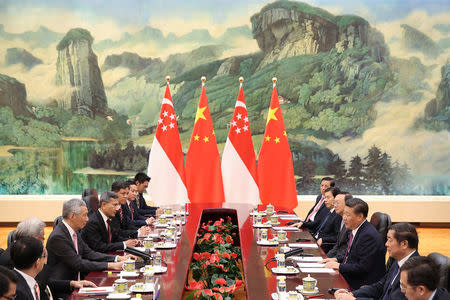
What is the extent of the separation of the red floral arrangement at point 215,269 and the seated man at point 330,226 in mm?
1038

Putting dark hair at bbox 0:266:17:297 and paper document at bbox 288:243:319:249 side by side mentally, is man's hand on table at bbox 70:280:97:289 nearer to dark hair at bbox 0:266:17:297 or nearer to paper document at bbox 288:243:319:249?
dark hair at bbox 0:266:17:297

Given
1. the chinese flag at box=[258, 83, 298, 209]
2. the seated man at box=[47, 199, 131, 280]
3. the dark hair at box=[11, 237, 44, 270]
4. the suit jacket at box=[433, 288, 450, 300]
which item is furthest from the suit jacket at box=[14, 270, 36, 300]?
the chinese flag at box=[258, 83, 298, 209]

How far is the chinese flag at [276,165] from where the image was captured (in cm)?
888

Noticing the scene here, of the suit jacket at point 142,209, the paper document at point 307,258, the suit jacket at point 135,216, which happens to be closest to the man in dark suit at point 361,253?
the paper document at point 307,258

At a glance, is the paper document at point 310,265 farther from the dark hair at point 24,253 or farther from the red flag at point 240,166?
the red flag at point 240,166

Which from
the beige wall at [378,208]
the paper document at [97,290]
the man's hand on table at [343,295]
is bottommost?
the beige wall at [378,208]

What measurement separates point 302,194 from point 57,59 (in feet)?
18.0

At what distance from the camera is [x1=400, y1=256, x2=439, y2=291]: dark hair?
2697mm

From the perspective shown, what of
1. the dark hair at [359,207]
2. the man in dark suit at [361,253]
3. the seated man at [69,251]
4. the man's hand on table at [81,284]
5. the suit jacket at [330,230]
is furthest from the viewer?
the suit jacket at [330,230]

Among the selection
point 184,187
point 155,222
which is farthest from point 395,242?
point 184,187

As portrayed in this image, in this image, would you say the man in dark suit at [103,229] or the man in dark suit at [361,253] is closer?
the man in dark suit at [361,253]

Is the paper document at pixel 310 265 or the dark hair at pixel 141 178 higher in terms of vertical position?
the dark hair at pixel 141 178

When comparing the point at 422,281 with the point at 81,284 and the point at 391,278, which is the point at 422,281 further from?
the point at 81,284

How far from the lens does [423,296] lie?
272cm
